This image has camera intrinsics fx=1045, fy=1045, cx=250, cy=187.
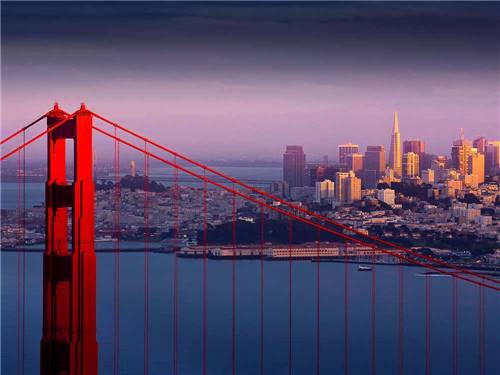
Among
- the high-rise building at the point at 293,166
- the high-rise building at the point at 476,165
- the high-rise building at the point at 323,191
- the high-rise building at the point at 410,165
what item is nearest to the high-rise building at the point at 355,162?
the high-rise building at the point at 323,191

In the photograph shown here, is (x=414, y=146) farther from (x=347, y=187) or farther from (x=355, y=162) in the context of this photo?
(x=347, y=187)

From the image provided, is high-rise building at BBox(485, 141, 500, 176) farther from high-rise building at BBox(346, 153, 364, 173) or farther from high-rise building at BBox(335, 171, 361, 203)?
high-rise building at BBox(335, 171, 361, 203)

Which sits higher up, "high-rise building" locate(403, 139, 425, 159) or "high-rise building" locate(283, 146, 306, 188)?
"high-rise building" locate(403, 139, 425, 159)

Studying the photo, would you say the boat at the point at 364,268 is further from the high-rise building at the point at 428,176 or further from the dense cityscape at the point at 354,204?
the high-rise building at the point at 428,176

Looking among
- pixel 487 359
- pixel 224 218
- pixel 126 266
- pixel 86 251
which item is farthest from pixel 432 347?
pixel 86 251

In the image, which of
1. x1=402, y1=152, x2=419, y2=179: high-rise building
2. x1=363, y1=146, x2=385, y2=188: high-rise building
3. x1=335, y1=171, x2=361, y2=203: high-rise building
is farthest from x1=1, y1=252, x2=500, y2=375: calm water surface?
x1=402, y1=152, x2=419, y2=179: high-rise building

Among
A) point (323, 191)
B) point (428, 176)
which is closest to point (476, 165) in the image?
point (428, 176)

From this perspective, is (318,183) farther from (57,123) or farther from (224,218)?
(57,123)
